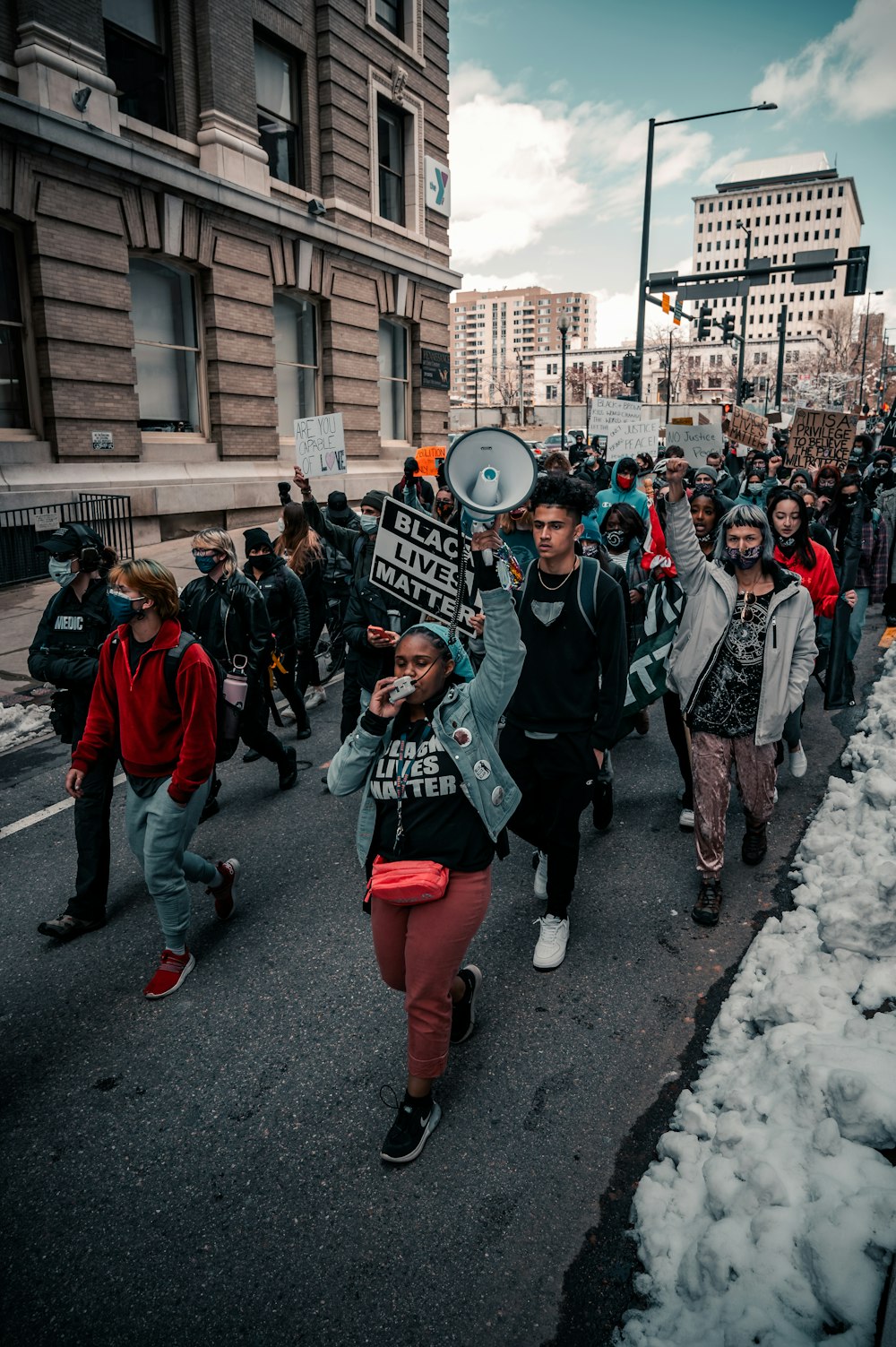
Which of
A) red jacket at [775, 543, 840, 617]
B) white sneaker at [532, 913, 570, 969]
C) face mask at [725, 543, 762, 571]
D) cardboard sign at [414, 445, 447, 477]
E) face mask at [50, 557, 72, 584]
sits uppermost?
cardboard sign at [414, 445, 447, 477]

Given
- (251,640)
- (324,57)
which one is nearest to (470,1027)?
(251,640)

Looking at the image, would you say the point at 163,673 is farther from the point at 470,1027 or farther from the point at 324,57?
the point at 324,57

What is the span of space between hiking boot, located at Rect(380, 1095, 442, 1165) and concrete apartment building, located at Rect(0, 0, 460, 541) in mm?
12351

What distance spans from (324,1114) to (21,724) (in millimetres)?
5960

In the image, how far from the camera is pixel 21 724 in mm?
7840

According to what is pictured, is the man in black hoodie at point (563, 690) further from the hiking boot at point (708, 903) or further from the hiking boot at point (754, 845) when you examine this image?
the hiking boot at point (754, 845)

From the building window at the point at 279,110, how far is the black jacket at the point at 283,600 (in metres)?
15.3

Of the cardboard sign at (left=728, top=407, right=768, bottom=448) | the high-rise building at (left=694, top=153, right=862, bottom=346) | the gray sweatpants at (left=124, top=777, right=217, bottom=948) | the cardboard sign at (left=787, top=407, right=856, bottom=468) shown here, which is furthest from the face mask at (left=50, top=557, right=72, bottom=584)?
the high-rise building at (left=694, top=153, right=862, bottom=346)

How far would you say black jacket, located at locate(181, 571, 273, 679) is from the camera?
18.8 ft

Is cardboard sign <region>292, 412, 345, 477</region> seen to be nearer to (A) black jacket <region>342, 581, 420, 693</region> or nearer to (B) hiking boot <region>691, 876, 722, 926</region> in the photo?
(A) black jacket <region>342, 581, 420, 693</region>

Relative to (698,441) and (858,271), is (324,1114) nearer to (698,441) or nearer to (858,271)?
(698,441)

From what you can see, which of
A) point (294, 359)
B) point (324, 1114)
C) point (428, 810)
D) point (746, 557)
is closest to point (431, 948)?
point (428, 810)

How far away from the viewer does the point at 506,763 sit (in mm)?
4180

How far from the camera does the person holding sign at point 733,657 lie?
14.6 feet
